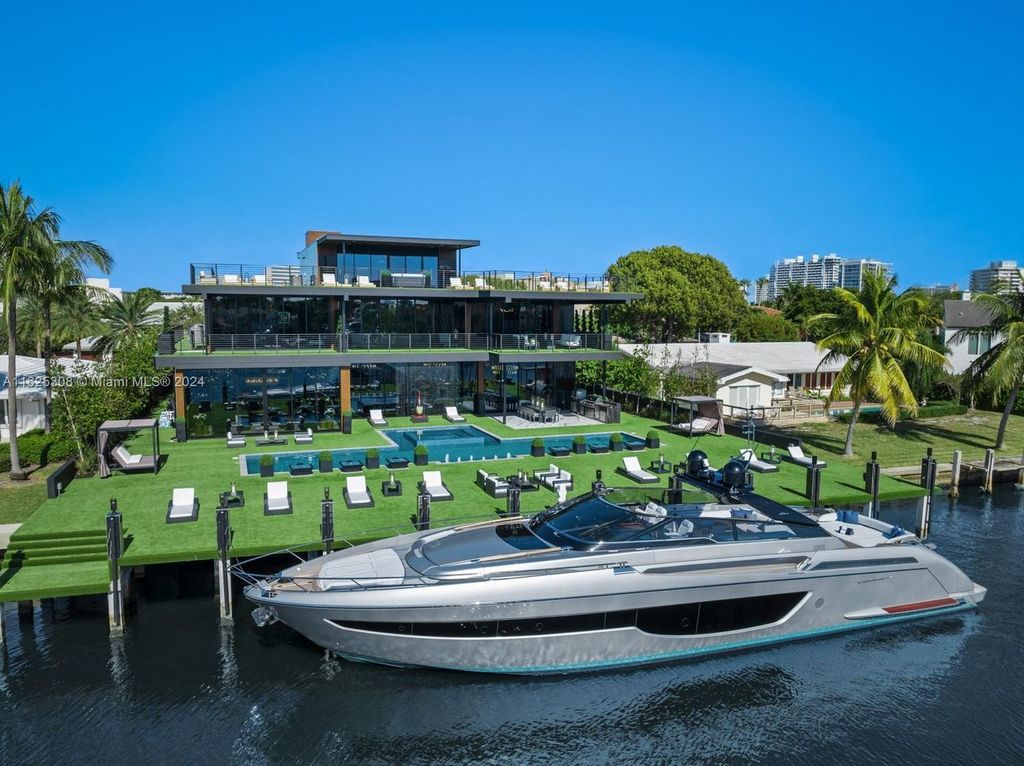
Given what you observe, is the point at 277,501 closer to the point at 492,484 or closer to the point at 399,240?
the point at 492,484

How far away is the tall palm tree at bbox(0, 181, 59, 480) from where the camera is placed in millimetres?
23500

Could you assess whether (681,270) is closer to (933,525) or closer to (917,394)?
(917,394)

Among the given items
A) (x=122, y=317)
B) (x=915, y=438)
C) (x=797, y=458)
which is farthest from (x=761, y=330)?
(x=122, y=317)

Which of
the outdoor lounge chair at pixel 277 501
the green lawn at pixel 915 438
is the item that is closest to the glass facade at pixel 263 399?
the outdoor lounge chair at pixel 277 501

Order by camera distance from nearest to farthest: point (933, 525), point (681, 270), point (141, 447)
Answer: point (933, 525) → point (141, 447) → point (681, 270)

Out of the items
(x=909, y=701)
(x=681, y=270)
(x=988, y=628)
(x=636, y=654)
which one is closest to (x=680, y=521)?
(x=636, y=654)

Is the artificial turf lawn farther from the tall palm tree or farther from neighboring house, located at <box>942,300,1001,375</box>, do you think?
neighboring house, located at <box>942,300,1001,375</box>

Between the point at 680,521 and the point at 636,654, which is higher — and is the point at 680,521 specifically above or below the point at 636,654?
above

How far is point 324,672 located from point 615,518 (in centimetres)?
651

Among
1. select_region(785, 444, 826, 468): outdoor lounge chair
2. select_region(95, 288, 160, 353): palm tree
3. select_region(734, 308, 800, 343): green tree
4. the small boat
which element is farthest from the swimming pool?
select_region(734, 308, 800, 343): green tree

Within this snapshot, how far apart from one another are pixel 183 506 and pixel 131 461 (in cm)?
608

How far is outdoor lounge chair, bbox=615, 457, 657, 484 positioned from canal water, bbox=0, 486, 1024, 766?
8.52 meters

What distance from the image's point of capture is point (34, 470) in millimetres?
25484

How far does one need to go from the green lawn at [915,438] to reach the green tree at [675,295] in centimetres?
2754
